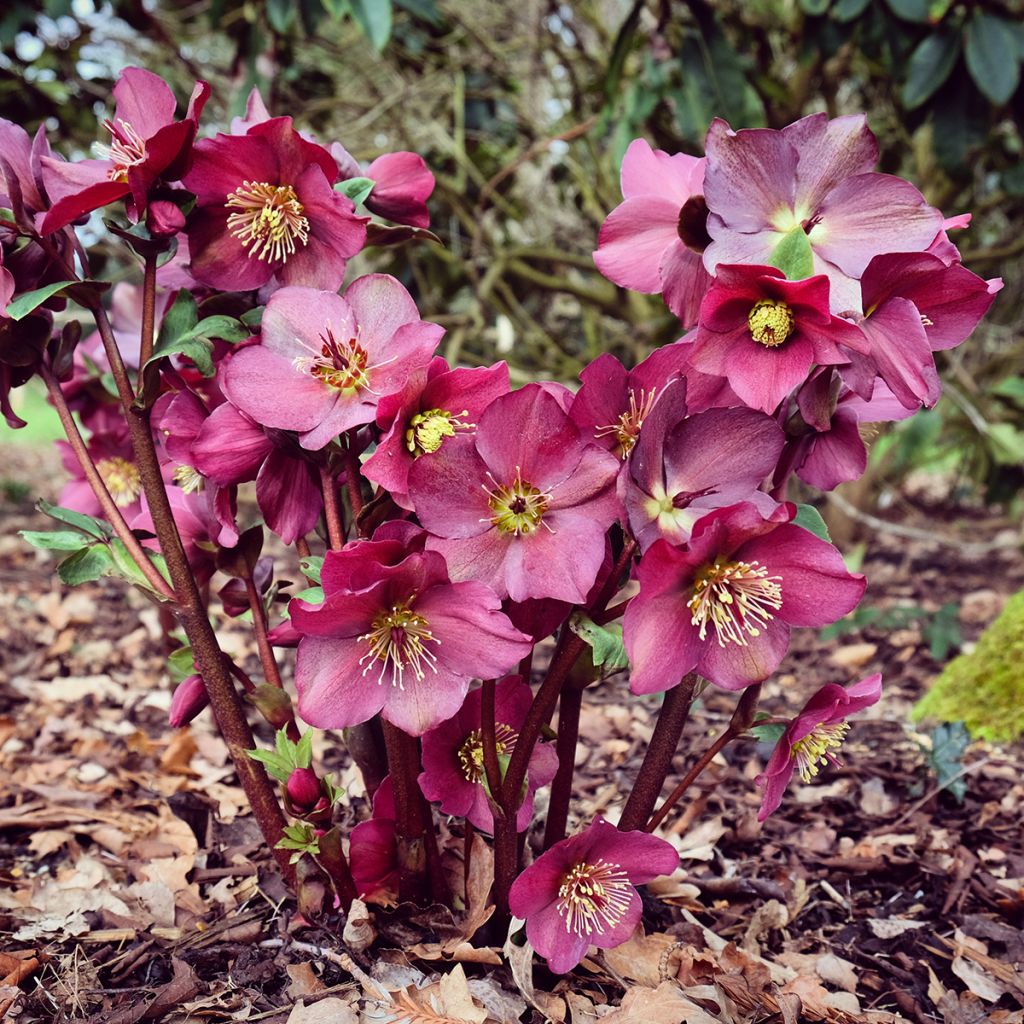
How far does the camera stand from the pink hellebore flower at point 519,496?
803 millimetres

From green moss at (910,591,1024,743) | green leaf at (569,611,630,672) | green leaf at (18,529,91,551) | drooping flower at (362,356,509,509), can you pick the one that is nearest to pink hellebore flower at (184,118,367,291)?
drooping flower at (362,356,509,509)

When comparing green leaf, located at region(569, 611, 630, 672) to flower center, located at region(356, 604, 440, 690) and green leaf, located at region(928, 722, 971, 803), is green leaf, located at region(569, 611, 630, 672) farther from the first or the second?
green leaf, located at region(928, 722, 971, 803)

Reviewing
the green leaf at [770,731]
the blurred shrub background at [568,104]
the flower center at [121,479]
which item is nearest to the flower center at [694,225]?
the green leaf at [770,731]

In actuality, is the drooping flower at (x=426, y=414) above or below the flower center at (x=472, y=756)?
above

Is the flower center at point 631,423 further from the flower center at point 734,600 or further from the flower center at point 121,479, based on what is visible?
the flower center at point 121,479

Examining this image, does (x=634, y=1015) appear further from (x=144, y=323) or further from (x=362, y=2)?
(x=362, y=2)

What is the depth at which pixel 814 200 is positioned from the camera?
0.84 m

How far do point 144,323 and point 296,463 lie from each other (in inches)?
8.0

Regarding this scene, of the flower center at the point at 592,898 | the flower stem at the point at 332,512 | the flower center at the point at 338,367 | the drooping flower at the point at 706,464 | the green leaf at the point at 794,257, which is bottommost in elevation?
the flower center at the point at 592,898

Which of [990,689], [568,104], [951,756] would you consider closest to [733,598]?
[951,756]

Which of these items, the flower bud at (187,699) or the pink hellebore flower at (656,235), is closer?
the pink hellebore flower at (656,235)

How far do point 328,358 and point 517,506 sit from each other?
0.72 ft

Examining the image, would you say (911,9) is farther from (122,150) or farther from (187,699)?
(187,699)

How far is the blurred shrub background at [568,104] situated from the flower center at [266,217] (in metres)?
1.73
